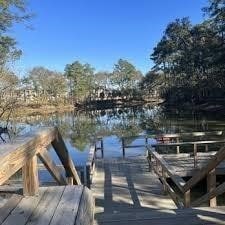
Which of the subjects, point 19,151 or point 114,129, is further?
point 114,129

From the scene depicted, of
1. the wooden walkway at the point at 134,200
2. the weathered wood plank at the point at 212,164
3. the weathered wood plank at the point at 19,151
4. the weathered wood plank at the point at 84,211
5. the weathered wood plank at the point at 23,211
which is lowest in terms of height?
A: the wooden walkway at the point at 134,200

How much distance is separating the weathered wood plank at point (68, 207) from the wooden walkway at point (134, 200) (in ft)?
2.44

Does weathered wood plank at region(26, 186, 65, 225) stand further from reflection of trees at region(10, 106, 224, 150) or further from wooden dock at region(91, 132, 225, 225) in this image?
reflection of trees at region(10, 106, 224, 150)

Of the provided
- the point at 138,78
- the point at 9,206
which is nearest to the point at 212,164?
the point at 9,206

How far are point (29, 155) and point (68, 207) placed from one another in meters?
0.49

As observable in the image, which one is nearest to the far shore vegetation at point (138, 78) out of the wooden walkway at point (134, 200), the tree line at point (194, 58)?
the tree line at point (194, 58)

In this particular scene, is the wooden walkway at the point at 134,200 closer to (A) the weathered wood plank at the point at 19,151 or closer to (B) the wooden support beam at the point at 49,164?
(B) the wooden support beam at the point at 49,164

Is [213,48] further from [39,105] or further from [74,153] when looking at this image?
[39,105]

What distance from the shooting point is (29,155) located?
10.5 feet

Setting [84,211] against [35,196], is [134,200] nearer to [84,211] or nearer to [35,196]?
[35,196]

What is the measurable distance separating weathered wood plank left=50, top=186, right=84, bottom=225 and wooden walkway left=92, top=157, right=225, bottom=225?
2.44 feet

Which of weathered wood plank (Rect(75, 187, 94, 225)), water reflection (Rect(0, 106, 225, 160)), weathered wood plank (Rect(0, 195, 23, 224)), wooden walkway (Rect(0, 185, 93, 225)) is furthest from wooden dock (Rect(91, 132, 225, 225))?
water reflection (Rect(0, 106, 225, 160))

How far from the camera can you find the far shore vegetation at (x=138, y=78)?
22.8 meters

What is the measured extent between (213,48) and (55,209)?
Answer: 4036 centimetres
